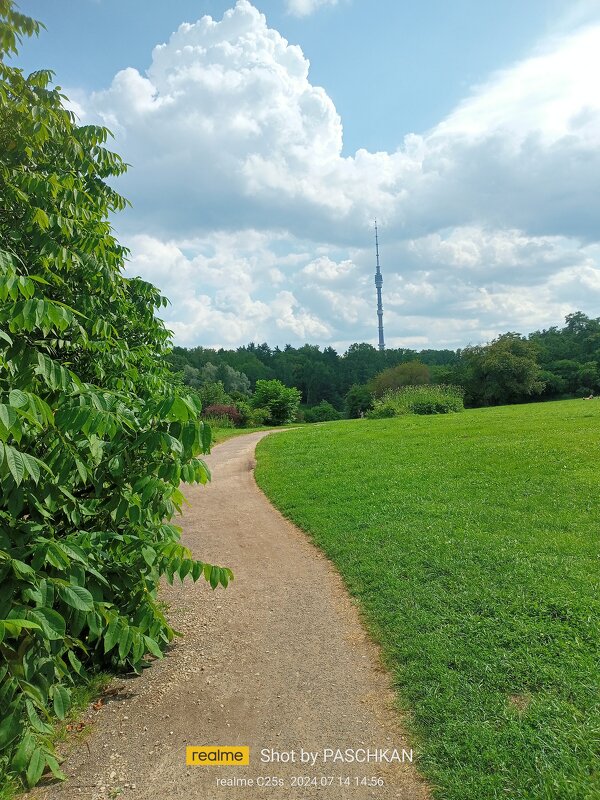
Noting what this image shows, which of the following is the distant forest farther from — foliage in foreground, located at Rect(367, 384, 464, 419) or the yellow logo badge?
the yellow logo badge

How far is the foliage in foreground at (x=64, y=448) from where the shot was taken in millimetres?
2654

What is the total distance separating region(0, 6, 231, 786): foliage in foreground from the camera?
265 cm

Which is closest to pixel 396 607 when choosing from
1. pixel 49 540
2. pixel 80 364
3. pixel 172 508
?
pixel 172 508

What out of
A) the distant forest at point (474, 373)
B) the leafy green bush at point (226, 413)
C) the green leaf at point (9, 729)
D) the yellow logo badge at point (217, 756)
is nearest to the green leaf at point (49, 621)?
the green leaf at point (9, 729)

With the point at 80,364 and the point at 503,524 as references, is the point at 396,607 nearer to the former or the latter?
the point at 503,524

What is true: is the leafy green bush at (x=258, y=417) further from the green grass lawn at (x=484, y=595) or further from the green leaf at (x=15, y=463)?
the green leaf at (x=15, y=463)

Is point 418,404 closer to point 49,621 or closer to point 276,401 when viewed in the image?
point 276,401

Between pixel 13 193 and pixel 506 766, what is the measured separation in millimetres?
4873

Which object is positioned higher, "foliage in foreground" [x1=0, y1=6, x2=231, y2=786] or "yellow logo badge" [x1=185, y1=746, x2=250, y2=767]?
"foliage in foreground" [x1=0, y1=6, x2=231, y2=786]

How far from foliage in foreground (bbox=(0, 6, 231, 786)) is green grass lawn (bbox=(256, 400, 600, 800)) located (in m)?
1.90

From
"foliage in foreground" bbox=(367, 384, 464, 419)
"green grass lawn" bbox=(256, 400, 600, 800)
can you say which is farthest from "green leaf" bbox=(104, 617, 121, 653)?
"foliage in foreground" bbox=(367, 384, 464, 419)

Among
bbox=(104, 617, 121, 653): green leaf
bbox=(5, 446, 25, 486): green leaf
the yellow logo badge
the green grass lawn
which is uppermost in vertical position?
bbox=(5, 446, 25, 486): green leaf

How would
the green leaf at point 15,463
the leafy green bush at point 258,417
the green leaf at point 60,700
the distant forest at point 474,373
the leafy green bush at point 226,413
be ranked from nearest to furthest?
the green leaf at point 15,463 < the green leaf at point 60,700 < the leafy green bush at point 226,413 < the leafy green bush at point 258,417 < the distant forest at point 474,373

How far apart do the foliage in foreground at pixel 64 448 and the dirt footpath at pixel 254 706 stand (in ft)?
1.06
